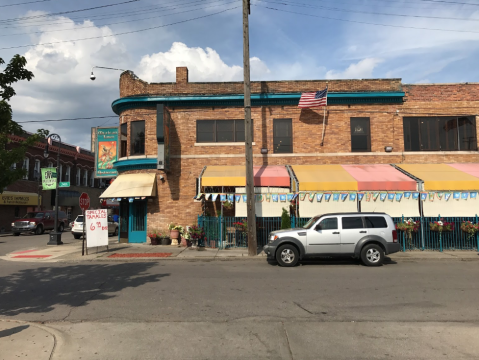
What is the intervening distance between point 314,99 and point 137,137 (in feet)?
30.7

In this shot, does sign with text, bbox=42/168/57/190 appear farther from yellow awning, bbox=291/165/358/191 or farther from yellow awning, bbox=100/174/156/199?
yellow awning, bbox=291/165/358/191

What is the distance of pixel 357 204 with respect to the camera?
15.0m

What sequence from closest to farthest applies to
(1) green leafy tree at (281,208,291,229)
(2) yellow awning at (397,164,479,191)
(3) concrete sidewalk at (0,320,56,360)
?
(3) concrete sidewalk at (0,320,56,360)
(1) green leafy tree at (281,208,291,229)
(2) yellow awning at (397,164,479,191)

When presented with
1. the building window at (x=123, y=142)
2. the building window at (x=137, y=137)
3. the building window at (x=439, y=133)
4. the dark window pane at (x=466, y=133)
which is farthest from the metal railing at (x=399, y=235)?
the building window at (x=123, y=142)

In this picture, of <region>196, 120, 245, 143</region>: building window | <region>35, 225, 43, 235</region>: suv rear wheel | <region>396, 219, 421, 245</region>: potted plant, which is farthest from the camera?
<region>35, 225, 43, 235</region>: suv rear wheel

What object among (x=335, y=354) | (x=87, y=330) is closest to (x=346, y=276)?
(x=335, y=354)

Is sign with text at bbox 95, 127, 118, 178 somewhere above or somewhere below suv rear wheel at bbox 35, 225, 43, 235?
above

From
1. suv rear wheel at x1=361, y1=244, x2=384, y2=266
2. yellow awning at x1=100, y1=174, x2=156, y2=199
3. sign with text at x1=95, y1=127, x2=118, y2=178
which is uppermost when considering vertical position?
sign with text at x1=95, y1=127, x2=118, y2=178

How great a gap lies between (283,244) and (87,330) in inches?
283

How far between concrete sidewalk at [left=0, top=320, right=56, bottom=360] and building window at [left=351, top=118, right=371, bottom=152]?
16.0 metres

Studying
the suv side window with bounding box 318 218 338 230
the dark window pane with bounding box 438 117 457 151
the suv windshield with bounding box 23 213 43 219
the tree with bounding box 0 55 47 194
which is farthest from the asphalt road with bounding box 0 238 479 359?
the suv windshield with bounding box 23 213 43 219

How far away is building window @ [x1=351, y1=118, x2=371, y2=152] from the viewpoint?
1803 cm

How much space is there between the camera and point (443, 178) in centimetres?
1532

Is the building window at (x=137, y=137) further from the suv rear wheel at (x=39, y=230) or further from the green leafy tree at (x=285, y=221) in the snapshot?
the suv rear wheel at (x=39, y=230)
